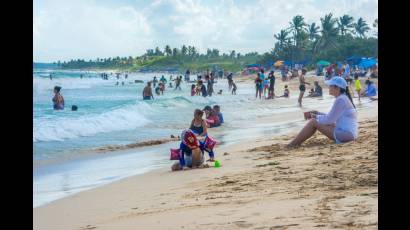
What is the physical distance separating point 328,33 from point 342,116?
252 feet

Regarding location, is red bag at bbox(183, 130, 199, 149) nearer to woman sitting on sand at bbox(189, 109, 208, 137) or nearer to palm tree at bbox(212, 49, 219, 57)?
woman sitting on sand at bbox(189, 109, 208, 137)

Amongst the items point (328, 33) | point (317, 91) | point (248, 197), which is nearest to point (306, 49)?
point (328, 33)

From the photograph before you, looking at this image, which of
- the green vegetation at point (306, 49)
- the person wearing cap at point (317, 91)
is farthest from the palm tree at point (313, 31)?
the person wearing cap at point (317, 91)

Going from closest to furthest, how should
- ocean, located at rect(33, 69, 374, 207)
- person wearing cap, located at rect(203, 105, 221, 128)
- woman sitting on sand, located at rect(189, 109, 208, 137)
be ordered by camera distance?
1. ocean, located at rect(33, 69, 374, 207)
2. woman sitting on sand, located at rect(189, 109, 208, 137)
3. person wearing cap, located at rect(203, 105, 221, 128)

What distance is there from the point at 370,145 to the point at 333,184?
2.73 meters

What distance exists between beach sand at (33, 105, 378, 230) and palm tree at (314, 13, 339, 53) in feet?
249

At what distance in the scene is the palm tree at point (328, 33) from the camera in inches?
3214

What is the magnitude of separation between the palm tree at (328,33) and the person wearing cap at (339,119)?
75611 millimetres

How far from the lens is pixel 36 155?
37.7 ft

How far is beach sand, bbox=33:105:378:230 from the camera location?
396cm

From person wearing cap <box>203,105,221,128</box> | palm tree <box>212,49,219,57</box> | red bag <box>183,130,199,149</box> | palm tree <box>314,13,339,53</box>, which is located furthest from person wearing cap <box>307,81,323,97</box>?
palm tree <box>212,49,219,57</box>

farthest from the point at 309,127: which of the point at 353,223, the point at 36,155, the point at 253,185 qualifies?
the point at 36,155

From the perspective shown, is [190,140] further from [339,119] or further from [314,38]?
[314,38]
